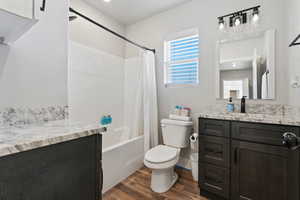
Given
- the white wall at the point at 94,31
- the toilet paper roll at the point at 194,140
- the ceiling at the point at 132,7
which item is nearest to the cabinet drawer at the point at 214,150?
the toilet paper roll at the point at 194,140

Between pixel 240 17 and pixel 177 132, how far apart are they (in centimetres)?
171

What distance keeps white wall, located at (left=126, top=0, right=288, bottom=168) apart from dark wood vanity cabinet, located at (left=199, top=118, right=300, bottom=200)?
631mm

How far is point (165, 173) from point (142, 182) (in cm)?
39

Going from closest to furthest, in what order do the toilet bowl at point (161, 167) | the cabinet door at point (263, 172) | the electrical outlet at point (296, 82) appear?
the cabinet door at point (263, 172) < the electrical outlet at point (296, 82) < the toilet bowl at point (161, 167)

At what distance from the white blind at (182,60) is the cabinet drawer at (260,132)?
964 millimetres

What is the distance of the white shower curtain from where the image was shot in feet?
7.54

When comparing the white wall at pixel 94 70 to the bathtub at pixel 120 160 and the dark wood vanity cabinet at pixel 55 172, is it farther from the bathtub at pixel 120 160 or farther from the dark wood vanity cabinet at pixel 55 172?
the dark wood vanity cabinet at pixel 55 172

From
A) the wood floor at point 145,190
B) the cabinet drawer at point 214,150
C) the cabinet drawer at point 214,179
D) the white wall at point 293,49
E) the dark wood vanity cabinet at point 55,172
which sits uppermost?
the white wall at point 293,49

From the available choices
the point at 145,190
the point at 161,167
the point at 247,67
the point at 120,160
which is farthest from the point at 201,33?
the point at 145,190

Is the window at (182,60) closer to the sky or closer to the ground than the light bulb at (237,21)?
closer to the ground

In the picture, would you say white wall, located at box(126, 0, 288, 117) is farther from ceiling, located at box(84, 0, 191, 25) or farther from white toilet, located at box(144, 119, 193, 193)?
white toilet, located at box(144, 119, 193, 193)

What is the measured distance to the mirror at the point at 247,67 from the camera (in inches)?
65.9

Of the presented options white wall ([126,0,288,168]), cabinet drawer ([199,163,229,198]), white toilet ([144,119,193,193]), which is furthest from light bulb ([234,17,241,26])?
cabinet drawer ([199,163,229,198])

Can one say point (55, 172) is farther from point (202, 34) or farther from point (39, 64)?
point (202, 34)
